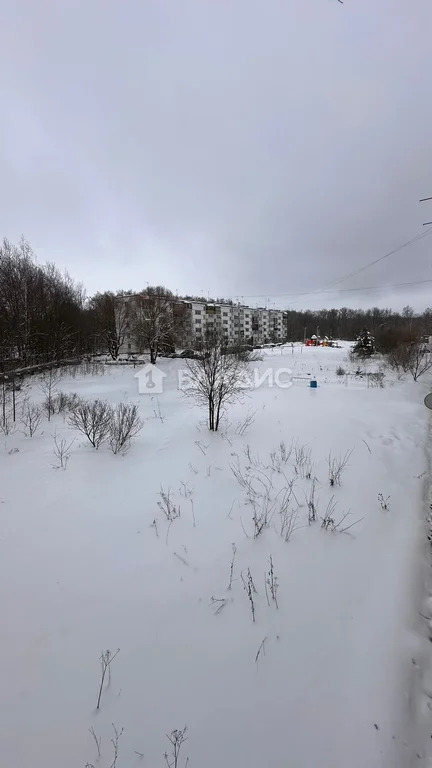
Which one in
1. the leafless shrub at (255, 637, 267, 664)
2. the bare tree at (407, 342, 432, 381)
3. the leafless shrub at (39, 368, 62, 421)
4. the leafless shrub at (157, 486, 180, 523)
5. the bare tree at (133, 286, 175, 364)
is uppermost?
the bare tree at (133, 286, 175, 364)

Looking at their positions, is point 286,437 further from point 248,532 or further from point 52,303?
point 52,303

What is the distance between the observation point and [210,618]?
10.3ft

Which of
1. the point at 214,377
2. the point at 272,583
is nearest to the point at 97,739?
the point at 272,583

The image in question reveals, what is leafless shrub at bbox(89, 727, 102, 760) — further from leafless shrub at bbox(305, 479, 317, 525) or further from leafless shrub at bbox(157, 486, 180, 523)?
leafless shrub at bbox(305, 479, 317, 525)

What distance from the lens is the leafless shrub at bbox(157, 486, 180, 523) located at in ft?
16.0

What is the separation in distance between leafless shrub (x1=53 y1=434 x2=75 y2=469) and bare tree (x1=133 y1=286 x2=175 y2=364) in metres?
24.1

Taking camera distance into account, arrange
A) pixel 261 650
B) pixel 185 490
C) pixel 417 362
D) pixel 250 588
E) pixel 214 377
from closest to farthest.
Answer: pixel 261 650 < pixel 250 588 < pixel 185 490 < pixel 214 377 < pixel 417 362

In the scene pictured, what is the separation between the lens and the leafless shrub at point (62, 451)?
22.1 ft

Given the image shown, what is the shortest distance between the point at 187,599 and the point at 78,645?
114 cm

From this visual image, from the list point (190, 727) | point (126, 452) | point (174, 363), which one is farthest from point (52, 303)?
point (190, 727)

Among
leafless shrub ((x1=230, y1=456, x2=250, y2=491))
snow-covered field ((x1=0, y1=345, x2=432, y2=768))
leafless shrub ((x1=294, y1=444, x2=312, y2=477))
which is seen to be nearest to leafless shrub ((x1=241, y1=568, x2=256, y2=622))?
snow-covered field ((x1=0, y1=345, x2=432, y2=768))

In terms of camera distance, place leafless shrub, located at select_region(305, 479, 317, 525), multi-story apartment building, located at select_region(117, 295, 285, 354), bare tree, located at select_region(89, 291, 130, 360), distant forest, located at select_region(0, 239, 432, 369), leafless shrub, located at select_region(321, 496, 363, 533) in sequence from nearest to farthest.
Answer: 1. leafless shrub, located at select_region(321, 496, 363, 533)
2. leafless shrub, located at select_region(305, 479, 317, 525)
3. distant forest, located at select_region(0, 239, 432, 369)
4. bare tree, located at select_region(89, 291, 130, 360)
5. multi-story apartment building, located at select_region(117, 295, 285, 354)

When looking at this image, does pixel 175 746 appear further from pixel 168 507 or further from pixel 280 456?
pixel 280 456

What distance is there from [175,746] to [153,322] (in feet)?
106
